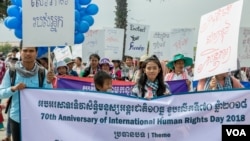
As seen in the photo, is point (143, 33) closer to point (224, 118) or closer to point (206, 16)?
point (206, 16)

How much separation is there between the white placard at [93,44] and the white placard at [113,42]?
0.99 metres

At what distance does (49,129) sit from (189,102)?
1362mm

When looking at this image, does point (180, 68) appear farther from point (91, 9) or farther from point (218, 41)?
point (218, 41)

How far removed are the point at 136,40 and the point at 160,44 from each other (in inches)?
32.0

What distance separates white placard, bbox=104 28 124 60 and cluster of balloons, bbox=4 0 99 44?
486 cm

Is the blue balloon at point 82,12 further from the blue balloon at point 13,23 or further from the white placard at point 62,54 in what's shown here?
the white placard at point 62,54

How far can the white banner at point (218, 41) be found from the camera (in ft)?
16.5

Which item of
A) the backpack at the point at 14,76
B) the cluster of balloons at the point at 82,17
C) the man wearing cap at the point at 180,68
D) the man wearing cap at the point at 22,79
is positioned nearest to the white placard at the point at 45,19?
the man wearing cap at the point at 22,79

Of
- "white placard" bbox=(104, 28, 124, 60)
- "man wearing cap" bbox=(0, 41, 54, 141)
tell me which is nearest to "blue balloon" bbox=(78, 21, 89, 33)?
"man wearing cap" bbox=(0, 41, 54, 141)

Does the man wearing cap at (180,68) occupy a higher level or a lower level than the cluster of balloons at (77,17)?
lower

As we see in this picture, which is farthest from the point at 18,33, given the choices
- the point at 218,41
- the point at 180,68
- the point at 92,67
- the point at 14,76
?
the point at 180,68

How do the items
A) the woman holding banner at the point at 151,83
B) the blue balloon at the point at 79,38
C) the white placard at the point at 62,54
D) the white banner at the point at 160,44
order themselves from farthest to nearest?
the white banner at the point at 160,44
the white placard at the point at 62,54
the blue balloon at the point at 79,38
the woman holding banner at the point at 151,83

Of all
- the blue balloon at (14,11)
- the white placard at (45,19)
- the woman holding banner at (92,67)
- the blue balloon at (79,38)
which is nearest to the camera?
the white placard at (45,19)

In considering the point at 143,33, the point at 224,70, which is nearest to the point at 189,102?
the point at 224,70
